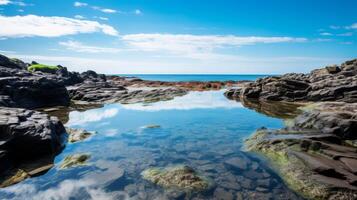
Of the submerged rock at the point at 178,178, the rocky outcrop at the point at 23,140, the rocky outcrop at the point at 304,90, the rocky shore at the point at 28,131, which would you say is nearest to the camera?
the submerged rock at the point at 178,178

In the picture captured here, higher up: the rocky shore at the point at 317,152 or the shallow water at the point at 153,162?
the rocky shore at the point at 317,152

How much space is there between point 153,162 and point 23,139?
24.9 feet

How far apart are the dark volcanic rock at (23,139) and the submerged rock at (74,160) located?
1.69m

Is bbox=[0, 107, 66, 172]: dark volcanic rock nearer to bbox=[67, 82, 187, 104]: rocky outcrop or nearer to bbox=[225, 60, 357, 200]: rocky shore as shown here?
bbox=[225, 60, 357, 200]: rocky shore

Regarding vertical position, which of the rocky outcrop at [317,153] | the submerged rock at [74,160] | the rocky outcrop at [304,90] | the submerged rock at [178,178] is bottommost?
the submerged rock at [74,160]

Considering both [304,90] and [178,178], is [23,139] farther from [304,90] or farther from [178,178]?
[304,90]

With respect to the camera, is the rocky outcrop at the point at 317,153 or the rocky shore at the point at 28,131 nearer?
the rocky outcrop at the point at 317,153

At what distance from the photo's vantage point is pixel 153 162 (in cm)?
1511

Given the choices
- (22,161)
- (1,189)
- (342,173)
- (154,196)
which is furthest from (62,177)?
(342,173)

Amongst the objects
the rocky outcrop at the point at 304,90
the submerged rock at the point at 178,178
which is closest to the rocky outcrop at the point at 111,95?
the rocky outcrop at the point at 304,90

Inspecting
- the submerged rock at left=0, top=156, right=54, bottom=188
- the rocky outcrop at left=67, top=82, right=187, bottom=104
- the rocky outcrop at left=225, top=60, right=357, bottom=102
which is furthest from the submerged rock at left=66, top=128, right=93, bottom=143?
the rocky outcrop at left=225, top=60, right=357, bottom=102

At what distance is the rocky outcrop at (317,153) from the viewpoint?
1115 centimetres

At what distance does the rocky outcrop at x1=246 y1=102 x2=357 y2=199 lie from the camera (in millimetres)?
11148

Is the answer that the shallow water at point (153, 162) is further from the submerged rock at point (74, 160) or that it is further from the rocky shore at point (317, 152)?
the rocky shore at point (317, 152)
